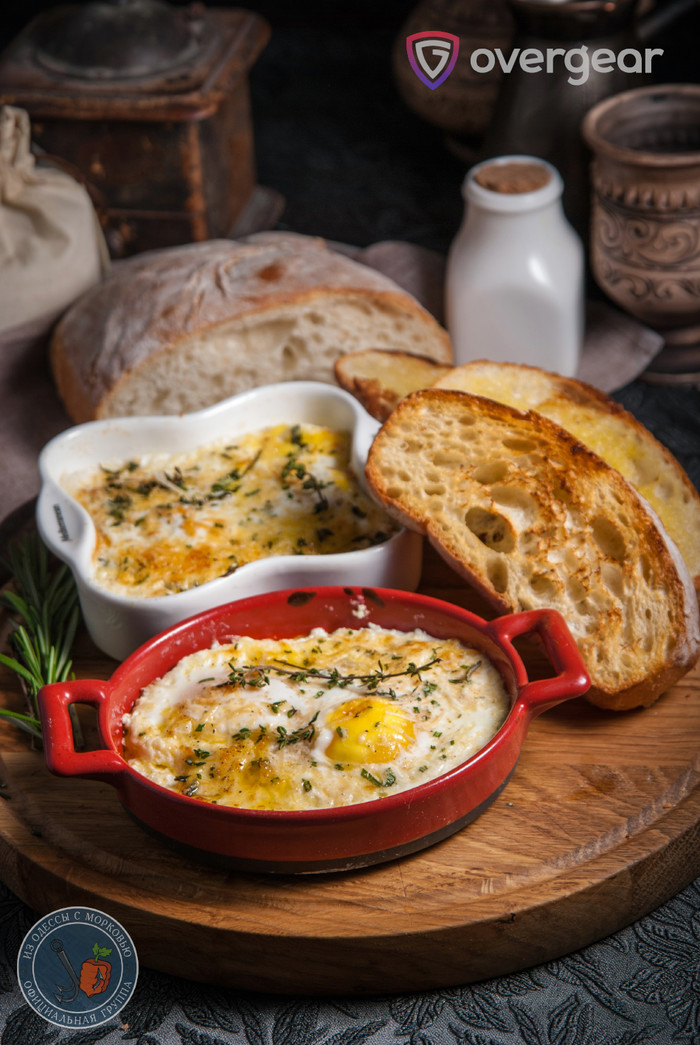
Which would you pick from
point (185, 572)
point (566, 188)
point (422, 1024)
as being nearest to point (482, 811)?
point (422, 1024)

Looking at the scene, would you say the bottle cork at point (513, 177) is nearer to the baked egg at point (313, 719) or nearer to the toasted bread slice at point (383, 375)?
the toasted bread slice at point (383, 375)

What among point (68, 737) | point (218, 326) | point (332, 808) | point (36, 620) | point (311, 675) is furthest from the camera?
point (218, 326)

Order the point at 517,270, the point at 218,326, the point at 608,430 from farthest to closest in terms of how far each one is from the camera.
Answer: the point at 517,270
the point at 218,326
the point at 608,430

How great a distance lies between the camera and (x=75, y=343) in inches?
125

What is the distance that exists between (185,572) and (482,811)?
2.50ft

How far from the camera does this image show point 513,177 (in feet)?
10.8

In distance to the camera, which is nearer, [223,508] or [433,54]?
[223,508]

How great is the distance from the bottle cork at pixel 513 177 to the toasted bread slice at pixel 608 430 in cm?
80

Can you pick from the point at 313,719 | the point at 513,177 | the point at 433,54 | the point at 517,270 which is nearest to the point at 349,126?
the point at 433,54

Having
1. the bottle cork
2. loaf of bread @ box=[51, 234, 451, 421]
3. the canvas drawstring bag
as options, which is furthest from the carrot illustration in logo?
the bottle cork

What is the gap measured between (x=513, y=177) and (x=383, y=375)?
33.8 inches

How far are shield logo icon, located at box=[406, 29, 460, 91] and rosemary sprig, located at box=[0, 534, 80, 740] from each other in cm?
253

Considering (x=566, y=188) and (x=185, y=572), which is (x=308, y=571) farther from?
(x=566, y=188)

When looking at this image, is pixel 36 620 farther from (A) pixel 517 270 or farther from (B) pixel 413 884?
(A) pixel 517 270
